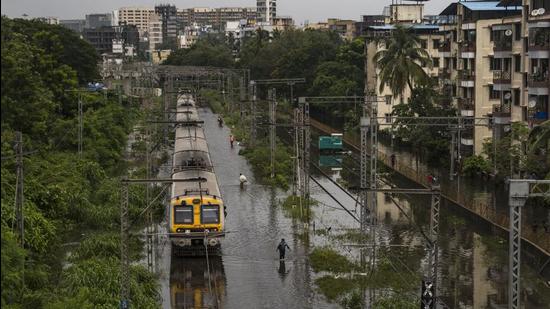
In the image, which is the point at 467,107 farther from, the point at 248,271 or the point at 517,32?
the point at 248,271

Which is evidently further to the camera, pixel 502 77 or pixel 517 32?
pixel 502 77

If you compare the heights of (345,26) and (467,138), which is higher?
(345,26)

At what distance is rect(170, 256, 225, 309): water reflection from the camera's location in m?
27.5

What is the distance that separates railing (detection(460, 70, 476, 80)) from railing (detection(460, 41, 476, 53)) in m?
1.28

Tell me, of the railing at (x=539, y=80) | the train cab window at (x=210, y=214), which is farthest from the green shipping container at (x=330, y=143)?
the train cab window at (x=210, y=214)

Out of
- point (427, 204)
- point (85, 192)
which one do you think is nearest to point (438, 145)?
point (427, 204)

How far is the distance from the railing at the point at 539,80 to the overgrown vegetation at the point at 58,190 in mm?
19389

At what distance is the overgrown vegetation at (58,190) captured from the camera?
23.0 metres

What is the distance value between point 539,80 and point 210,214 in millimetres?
19617

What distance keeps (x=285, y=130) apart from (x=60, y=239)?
5255 centimetres

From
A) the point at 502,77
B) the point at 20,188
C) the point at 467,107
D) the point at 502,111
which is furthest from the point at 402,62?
the point at 20,188

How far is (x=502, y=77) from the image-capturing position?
50062mm

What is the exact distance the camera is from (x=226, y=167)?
2320 inches

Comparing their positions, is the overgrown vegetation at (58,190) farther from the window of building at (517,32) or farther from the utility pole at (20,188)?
the window of building at (517,32)
